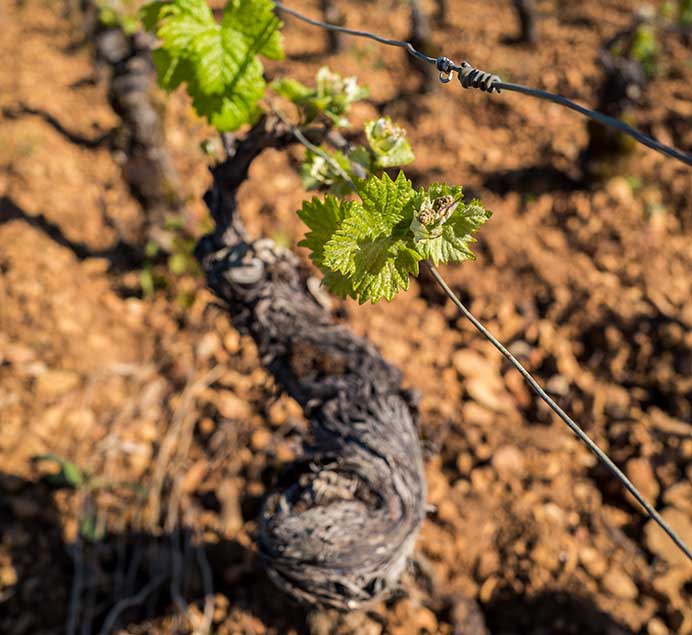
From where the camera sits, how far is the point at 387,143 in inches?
60.2

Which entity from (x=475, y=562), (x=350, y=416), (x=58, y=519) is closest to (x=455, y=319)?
(x=475, y=562)

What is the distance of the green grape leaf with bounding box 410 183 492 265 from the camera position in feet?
3.61

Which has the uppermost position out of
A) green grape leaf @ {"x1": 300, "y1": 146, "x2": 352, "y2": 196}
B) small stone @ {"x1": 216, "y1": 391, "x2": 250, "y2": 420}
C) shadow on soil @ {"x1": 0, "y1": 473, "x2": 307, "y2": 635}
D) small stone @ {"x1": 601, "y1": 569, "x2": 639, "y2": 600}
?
green grape leaf @ {"x1": 300, "y1": 146, "x2": 352, "y2": 196}

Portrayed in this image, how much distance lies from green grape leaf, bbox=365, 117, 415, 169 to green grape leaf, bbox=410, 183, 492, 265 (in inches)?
16.9

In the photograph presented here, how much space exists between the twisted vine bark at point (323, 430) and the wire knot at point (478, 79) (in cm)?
86

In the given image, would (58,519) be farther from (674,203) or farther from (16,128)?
(674,203)

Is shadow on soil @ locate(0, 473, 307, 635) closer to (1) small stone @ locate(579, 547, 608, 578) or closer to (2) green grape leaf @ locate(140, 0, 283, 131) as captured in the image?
(1) small stone @ locate(579, 547, 608, 578)

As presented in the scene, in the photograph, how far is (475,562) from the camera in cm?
273

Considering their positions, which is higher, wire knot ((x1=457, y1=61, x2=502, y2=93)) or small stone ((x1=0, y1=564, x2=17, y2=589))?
wire knot ((x1=457, y1=61, x2=502, y2=93))

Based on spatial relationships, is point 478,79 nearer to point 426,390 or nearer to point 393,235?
point 393,235

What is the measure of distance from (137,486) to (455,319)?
208cm

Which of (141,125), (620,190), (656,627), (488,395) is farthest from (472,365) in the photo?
(141,125)

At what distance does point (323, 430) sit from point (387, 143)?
1.00 meters

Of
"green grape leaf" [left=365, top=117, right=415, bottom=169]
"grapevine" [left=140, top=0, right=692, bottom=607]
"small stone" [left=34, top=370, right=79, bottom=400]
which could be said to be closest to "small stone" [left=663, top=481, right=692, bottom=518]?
"grapevine" [left=140, top=0, right=692, bottom=607]
